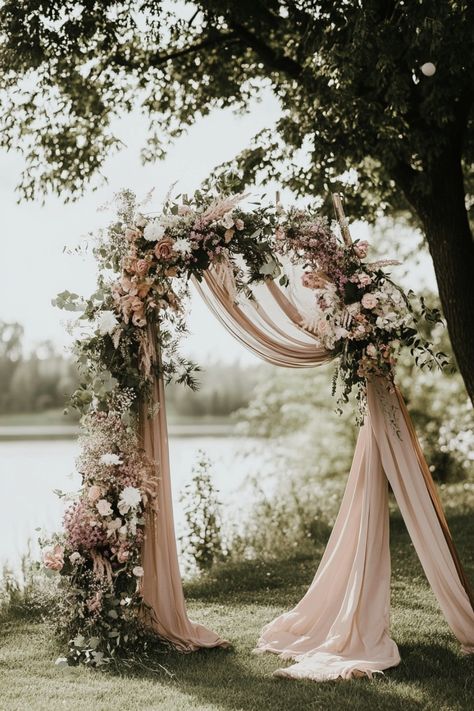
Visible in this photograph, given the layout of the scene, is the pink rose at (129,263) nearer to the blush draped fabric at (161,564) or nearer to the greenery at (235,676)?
the blush draped fabric at (161,564)

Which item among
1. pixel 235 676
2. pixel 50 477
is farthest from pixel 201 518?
pixel 50 477

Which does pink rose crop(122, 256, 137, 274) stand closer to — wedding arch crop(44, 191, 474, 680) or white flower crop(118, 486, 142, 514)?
wedding arch crop(44, 191, 474, 680)

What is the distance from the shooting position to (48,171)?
28.4 ft

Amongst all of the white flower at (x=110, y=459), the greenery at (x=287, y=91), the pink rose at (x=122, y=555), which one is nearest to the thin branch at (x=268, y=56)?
the greenery at (x=287, y=91)

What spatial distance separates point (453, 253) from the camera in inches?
301

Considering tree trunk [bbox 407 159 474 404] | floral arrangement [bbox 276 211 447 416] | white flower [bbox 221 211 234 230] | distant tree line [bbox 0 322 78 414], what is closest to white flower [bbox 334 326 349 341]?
floral arrangement [bbox 276 211 447 416]

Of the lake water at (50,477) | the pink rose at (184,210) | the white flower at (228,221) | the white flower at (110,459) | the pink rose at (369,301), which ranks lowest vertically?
the lake water at (50,477)

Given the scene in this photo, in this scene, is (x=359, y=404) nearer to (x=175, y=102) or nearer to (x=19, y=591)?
(x=19, y=591)

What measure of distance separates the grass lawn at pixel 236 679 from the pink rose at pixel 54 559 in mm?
628

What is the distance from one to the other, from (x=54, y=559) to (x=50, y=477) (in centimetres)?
1224

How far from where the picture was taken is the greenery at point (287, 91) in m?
6.87

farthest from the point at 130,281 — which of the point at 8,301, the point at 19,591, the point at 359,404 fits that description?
the point at 8,301

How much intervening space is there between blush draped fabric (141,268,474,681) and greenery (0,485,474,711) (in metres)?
0.24

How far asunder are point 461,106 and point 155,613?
5330mm
